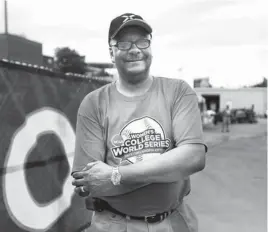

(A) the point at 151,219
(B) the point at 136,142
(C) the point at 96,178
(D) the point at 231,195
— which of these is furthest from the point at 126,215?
(D) the point at 231,195

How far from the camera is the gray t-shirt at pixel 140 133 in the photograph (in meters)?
1.81

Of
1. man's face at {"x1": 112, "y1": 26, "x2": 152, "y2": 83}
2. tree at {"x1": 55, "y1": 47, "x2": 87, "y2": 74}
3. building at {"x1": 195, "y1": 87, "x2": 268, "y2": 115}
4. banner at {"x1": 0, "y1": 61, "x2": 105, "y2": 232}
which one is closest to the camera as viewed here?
man's face at {"x1": 112, "y1": 26, "x2": 152, "y2": 83}

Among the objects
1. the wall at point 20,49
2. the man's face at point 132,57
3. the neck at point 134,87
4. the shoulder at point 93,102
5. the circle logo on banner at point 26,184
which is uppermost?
the wall at point 20,49

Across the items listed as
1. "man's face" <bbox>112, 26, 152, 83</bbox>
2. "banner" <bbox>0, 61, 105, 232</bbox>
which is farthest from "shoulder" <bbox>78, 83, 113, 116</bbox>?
"banner" <bbox>0, 61, 105, 232</bbox>

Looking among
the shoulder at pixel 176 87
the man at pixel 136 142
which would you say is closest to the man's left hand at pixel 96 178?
the man at pixel 136 142

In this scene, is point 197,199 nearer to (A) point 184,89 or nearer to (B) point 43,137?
(B) point 43,137

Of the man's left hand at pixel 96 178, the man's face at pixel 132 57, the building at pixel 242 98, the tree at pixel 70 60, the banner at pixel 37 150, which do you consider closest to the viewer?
the man's left hand at pixel 96 178

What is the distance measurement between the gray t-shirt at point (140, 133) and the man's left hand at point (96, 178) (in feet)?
0.16

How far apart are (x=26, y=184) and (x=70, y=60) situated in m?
34.2

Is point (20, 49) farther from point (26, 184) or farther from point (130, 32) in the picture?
point (130, 32)

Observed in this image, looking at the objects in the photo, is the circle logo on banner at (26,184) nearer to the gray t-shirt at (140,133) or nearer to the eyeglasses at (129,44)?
the gray t-shirt at (140,133)

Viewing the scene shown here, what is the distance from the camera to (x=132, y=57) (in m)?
1.86

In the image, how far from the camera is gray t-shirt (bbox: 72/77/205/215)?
1812 mm

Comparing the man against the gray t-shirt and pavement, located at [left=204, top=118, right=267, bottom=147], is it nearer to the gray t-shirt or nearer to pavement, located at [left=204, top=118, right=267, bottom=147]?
the gray t-shirt
